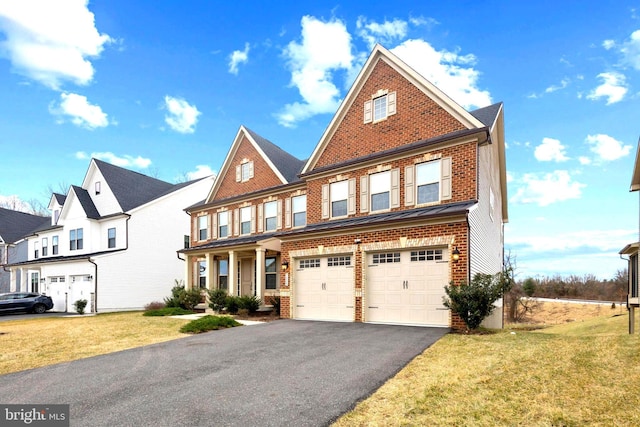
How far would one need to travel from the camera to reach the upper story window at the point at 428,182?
13156 mm

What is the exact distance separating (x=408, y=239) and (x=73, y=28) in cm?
1739

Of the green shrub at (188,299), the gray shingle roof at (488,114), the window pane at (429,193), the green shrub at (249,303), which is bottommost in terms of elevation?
the green shrub at (188,299)

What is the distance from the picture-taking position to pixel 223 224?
22.8 metres

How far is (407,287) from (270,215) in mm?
10258

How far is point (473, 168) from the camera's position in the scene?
41.3 feet

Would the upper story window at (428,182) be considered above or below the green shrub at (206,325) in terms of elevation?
above

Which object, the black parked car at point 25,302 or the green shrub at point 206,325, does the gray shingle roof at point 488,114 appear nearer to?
the green shrub at point 206,325

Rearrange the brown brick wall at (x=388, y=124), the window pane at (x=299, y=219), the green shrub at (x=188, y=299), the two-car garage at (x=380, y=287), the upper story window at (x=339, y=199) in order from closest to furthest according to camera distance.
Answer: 1. the two-car garage at (x=380, y=287)
2. the brown brick wall at (x=388, y=124)
3. the upper story window at (x=339, y=199)
4. the window pane at (x=299, y=219)
5. the green shrub at (x=188, y=299)

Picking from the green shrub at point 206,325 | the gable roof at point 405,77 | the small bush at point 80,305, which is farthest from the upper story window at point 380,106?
the small bush at point 80,305

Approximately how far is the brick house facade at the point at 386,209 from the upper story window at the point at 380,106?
1.8 inches

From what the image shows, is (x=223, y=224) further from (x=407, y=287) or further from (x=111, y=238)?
(x=407, y=287)

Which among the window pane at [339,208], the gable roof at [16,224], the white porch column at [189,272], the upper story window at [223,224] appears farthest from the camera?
the gable roof at [16,224]

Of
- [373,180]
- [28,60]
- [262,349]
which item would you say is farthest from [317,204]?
[28,60]

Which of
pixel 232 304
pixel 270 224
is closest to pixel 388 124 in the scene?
pixel 270 224
